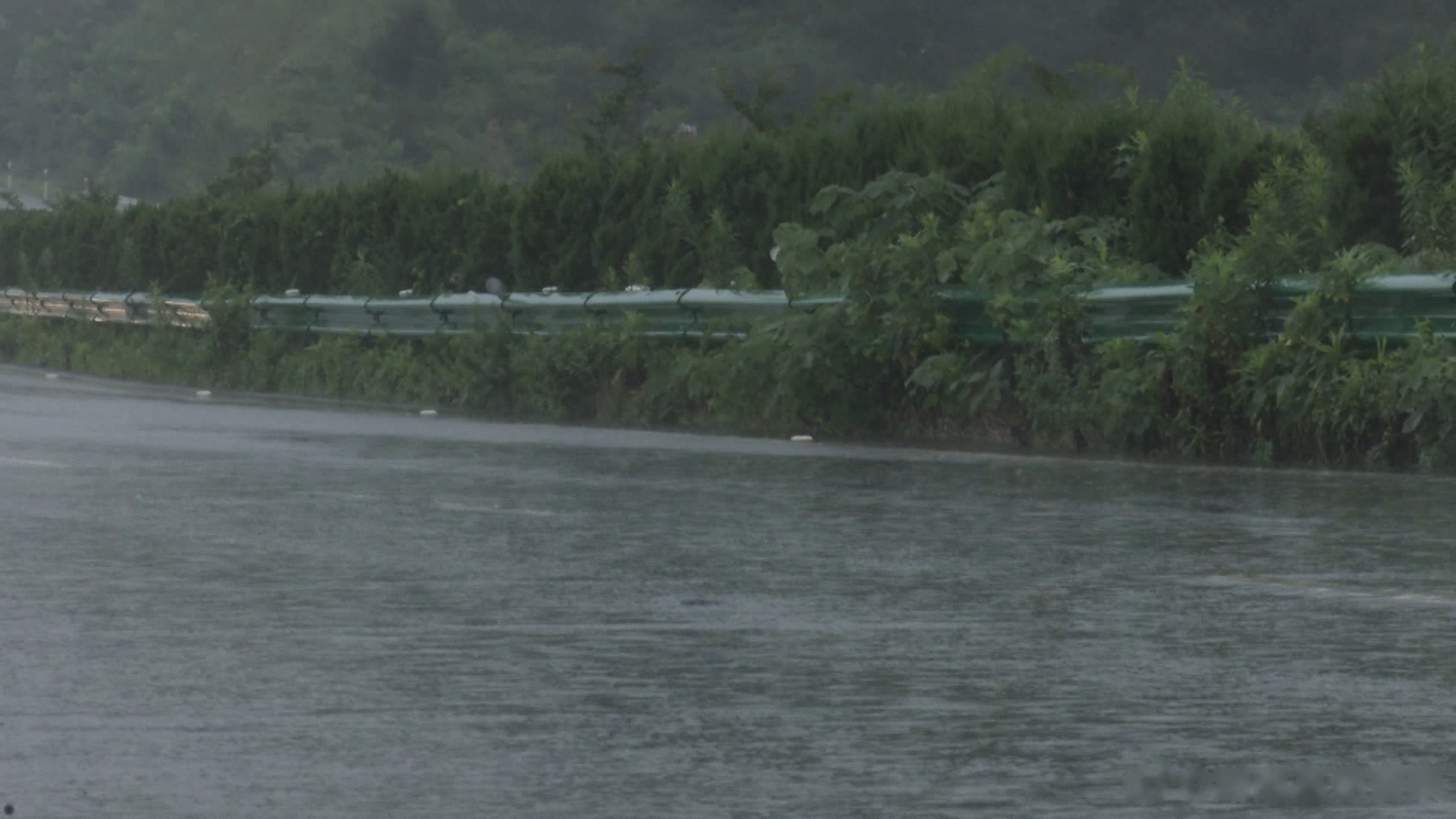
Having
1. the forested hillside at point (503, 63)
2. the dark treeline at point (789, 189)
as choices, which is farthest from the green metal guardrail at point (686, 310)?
the forested hillside at point (503, 63)

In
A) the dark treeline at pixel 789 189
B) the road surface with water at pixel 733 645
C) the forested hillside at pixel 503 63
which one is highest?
the forested hillside at pixel 503 63

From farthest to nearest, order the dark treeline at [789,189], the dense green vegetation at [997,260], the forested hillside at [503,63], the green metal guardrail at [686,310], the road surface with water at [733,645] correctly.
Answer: the forested hillside at [503,63] < the dark treeline at [789,189] < the dense green vegetation at [997,260] < the green metal guardrail at [686,310] < the road surface with water at [733,645]

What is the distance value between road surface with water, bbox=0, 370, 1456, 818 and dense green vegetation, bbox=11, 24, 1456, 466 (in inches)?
57.2

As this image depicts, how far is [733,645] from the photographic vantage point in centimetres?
846

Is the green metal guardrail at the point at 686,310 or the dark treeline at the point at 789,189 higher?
the dark treeline at the point at 789,189

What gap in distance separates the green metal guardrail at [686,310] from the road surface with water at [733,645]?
158cm

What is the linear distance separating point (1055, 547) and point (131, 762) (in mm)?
5518

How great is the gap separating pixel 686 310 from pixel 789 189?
1.55 meters

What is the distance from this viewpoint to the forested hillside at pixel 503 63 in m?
69.6

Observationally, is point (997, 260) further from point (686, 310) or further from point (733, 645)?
point (733, 645)

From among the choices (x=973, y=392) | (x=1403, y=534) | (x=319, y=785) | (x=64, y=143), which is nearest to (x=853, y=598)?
(x=1403, y=534)

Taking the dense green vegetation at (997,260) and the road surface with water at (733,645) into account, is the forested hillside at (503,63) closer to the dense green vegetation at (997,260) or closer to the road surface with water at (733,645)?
the dense green vegetation at (997,260)

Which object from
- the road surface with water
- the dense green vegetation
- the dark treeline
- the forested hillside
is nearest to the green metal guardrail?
the dense green vegetation

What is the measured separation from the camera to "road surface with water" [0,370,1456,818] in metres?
6.20
